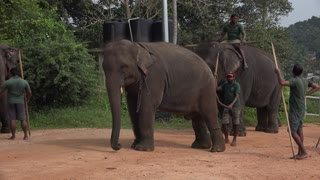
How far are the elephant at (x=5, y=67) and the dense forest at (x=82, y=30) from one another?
237 centimetres

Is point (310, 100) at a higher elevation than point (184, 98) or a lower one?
lower

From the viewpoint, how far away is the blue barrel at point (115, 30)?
57.8ft

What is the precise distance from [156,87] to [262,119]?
21.0 feet

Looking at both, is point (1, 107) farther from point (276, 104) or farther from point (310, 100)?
point (310, 100)

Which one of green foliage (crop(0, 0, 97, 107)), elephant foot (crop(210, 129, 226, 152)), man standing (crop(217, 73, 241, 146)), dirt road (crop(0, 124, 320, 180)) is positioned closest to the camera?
dirt road (crop(0, 124, 320, 180))

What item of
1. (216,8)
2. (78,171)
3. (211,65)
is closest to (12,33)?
(211,65)

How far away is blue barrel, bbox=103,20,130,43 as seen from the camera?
1762cm

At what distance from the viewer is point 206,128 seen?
11.5 meters

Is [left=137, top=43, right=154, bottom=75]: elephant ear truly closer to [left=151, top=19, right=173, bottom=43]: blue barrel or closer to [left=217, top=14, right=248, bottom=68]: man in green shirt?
[left=217, top=14, right=248, bottom=68]: man in green shirt

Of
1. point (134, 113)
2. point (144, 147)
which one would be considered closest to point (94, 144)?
point (134, 113)

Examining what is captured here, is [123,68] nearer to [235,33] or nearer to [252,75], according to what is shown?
[235,33]

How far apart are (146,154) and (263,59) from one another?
6.87 meters

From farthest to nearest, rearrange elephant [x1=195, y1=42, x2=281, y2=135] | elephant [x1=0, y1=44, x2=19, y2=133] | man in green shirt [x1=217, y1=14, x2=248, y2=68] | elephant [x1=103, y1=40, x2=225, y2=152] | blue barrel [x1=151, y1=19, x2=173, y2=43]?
1. blue barrel [x1=151, y1=19, x2=173, y2=43]
2. elephant [x1=0, y1=44, x2=19, y2=133]
3. man in green shirt [x1=217, y1=14, x2=248, y2=68]
4. elephant [x1=195, y1=42, x2=281, y2=135]
5. elephant [x1=103, y1=40, x2=225, y2=152]

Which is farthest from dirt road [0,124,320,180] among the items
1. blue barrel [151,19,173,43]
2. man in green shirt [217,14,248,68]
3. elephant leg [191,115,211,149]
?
blue barrel [151,19,173,43]
